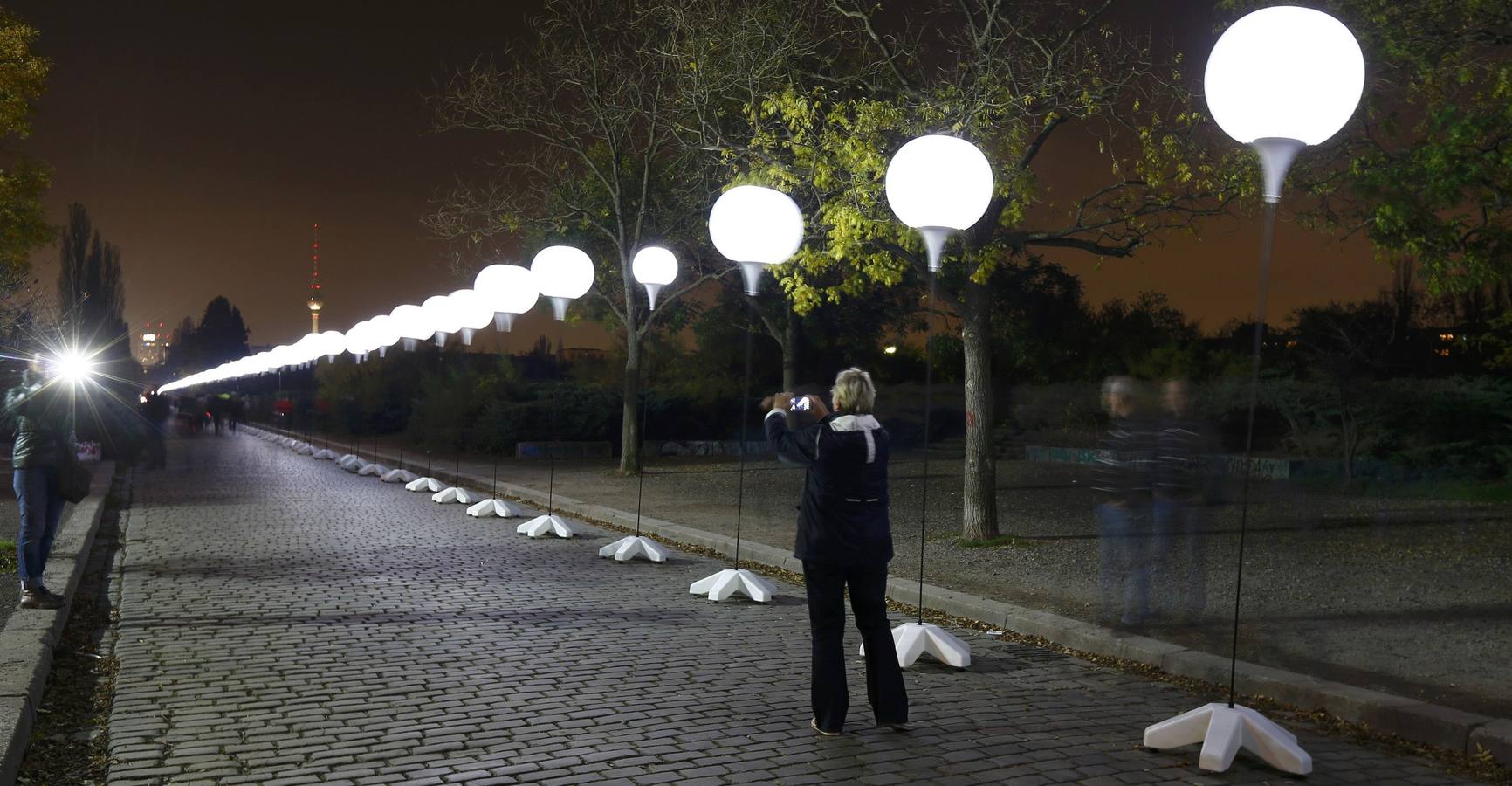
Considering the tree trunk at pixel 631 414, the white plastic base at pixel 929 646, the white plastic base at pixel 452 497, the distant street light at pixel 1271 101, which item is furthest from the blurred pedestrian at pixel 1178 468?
the tree trunk at pixel 631 414

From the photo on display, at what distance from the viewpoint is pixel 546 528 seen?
1484 cm

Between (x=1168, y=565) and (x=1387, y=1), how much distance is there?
6431 mm

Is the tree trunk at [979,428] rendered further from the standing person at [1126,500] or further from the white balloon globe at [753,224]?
the white balloon globe at [753,224]

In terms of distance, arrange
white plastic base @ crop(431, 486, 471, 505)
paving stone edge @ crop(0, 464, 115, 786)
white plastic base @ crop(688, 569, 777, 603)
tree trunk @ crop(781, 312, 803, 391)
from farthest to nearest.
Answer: tree trunk @ crop(781, 312, 803, 391) → white plastic base @ crop(431, 486, 471, 505) → white plastic base @ crop(688, 569, 777, 603) → paving stone edge @ crop(0, 464, 115, 786)

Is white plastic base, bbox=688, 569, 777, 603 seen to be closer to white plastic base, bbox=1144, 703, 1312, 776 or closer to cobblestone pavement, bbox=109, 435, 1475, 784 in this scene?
cobblestone pavement, bbox=109, 435, 1475, 784

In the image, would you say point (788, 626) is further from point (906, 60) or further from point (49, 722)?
point (906, 60)

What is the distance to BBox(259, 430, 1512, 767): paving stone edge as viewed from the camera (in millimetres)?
5719

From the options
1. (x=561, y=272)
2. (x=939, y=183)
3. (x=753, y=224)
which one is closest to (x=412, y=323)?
(x=561, y=272)

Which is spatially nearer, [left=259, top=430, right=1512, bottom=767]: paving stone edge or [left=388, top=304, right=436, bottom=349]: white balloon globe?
[left=259, top=430, right=1512, bottom=767]: paving stone edge

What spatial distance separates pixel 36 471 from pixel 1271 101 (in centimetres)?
806

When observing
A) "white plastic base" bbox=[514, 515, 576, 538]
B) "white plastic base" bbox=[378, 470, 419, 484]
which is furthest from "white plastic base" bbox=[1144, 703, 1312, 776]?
"white plastic base" bbox=[378, 470, 419, 484]

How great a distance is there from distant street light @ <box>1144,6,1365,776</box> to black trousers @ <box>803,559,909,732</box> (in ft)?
4.17

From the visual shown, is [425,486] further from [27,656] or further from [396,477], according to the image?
[27,656]

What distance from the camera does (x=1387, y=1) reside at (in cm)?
1272
